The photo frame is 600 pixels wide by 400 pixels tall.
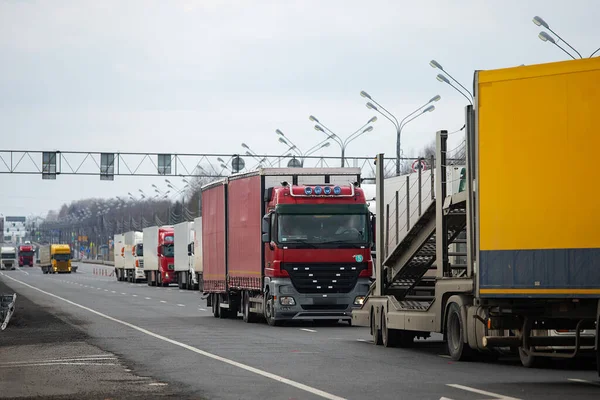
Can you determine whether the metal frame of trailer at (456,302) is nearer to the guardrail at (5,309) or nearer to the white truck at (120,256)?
the guardrail at (5,309)

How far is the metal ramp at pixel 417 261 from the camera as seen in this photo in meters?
20.6

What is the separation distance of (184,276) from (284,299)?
41.2m

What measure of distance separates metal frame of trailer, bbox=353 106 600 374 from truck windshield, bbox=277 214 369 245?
511 cm

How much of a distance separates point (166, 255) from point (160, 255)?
549 mm

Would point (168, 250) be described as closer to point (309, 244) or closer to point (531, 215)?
point (309, 244)

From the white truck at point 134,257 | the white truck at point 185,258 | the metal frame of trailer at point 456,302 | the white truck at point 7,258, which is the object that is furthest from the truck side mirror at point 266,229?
the white truck at point 7,258

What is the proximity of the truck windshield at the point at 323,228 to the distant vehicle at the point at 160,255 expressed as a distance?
4616 centimetres

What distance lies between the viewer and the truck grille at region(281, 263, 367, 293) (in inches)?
1164

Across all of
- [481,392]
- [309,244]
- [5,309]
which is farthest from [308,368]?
[5,309]

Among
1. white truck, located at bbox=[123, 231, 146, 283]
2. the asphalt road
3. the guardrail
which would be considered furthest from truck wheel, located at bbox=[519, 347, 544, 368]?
white truck, located at bbox=[123, 231, 146, 283]

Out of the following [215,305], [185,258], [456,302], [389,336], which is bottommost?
[389,336]

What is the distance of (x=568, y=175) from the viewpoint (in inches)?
597

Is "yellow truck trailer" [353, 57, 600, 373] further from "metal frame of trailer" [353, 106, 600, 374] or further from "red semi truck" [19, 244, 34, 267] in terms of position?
"red semi truck" [19, 244, 34, 267]

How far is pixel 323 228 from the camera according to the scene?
29.7 metres
